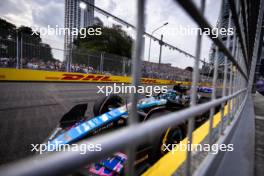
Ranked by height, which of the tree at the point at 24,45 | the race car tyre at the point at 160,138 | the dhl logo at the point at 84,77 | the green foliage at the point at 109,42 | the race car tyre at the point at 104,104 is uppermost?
the green foliage at the point at 109,42

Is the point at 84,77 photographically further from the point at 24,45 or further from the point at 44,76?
the point at 24,45

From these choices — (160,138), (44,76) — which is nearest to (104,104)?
(160,138)

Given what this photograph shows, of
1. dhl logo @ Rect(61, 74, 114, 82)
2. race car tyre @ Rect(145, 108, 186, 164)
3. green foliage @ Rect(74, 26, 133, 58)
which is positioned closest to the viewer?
race car tyre @ Rect(145, 108, 186, 164)

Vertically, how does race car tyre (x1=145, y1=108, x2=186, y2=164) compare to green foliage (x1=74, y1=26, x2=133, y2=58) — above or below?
below

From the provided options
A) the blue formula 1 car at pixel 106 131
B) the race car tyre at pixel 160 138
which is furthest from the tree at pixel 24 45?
the race car tyre at pixel 160 138

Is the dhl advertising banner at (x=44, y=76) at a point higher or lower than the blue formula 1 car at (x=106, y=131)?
higher

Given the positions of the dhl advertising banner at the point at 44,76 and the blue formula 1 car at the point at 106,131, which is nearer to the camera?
the blue formula 1 car at the point at 106,131

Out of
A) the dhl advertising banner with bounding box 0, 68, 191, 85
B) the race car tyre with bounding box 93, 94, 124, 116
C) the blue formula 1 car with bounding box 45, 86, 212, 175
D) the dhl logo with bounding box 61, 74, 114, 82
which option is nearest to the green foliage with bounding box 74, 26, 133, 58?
the dhl logo with bounding box 61, 74, 114, 82

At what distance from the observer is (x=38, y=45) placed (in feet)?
35.0

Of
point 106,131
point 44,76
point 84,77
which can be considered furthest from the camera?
point 84,77

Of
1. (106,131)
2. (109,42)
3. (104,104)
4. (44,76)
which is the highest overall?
(109,42)

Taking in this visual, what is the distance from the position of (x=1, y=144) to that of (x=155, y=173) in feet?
5.36

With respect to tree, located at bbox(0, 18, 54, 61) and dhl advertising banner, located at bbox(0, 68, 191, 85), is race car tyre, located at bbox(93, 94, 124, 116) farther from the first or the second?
tree, located at bbox(0, 18, 54, 61)

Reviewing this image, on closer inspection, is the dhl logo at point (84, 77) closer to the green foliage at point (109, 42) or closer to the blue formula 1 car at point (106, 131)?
the blue formula 1 car at point (106, 131)
